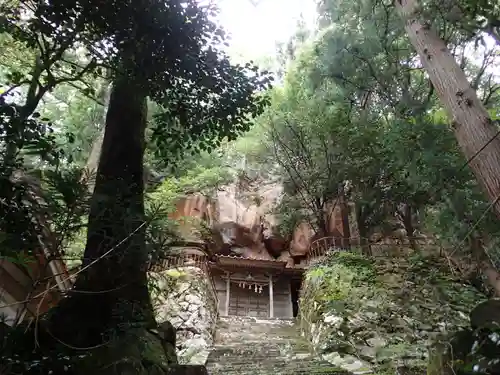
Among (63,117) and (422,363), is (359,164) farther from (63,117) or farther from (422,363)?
(63,117)

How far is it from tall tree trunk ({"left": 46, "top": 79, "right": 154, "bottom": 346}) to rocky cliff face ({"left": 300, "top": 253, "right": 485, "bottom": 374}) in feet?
15.0

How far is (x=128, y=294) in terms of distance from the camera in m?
3.93

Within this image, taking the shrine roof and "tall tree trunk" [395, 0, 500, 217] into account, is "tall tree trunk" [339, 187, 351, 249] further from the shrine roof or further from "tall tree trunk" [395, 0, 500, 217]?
"tall tree trunk" [395, 0, 500, 217]

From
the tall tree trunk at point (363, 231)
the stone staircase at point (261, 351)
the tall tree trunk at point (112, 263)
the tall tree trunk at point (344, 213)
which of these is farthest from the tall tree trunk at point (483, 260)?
the tall tree trunk at point (344, 213)

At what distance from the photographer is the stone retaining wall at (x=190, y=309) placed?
881cm

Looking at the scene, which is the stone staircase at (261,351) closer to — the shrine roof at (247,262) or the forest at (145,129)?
the shrine roof at (247,262)

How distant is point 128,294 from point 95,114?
9.42 m

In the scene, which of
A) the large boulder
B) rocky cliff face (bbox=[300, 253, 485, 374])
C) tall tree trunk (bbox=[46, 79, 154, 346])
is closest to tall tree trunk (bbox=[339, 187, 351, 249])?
rocky cliff face (bbox=[300, 253, 485, 374])

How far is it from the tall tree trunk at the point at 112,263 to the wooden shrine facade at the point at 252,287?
31.4ft

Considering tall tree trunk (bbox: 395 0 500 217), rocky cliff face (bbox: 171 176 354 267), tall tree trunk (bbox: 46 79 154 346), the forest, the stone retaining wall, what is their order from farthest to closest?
rocky cliff face (bbox: 171 176 354 267) < the stone retaining wall < tall tree trunk (bbox: 395 0 500 217) < tall tree trunk (bbox: 46 79 154 346) < the forest

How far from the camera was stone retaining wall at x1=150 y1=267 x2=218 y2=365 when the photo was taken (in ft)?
28.9

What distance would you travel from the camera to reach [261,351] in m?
8.47

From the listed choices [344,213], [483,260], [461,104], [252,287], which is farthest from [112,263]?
[252,287]

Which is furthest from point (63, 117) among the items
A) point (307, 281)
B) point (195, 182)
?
point (307, 281)
